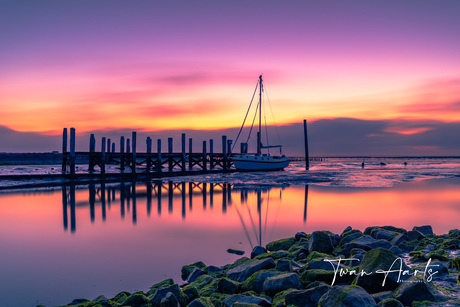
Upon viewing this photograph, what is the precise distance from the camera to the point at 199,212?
49.4 feet

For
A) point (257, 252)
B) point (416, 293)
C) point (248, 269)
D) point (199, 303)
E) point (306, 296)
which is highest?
point (416, 293)

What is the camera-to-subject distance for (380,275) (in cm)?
482

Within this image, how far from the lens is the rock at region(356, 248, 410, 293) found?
15.8ft

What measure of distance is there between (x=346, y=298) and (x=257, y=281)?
75.3 inches

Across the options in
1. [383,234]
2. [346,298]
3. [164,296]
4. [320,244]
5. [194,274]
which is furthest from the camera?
→ [383,234]

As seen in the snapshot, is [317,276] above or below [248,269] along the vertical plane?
above

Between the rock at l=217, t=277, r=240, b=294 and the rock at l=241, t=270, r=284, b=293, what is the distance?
118 millimetres

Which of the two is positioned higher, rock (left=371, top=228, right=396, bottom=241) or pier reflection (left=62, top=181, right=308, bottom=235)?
rock (left=371, top=228, right=396, bottom=241)

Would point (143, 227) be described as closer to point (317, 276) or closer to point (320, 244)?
point (320, 244)

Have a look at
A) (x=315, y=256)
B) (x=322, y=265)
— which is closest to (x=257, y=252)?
(x=315, y=256)

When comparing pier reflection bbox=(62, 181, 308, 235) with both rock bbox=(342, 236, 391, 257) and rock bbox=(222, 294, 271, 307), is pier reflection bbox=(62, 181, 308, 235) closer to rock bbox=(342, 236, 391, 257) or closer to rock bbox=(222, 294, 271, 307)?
rock bbox=(342, 236, 391, 257)

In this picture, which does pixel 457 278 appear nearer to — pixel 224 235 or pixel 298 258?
pixel 298 258

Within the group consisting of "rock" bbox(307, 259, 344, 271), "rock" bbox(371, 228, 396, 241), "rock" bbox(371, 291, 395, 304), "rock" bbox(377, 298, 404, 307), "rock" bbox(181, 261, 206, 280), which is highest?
"rock" bbox(377, 298, 404, 307)
